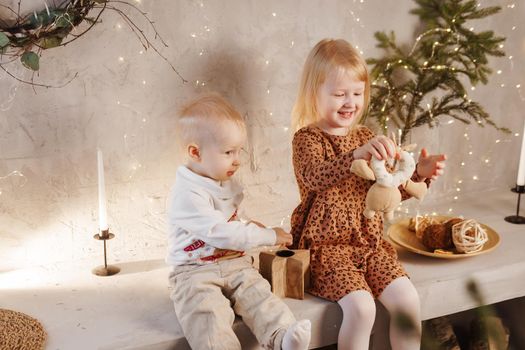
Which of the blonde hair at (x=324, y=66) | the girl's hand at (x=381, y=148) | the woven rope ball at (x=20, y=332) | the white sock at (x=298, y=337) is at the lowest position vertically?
the woven rope ball at (x=20, y=332)

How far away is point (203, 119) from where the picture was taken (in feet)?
4.52

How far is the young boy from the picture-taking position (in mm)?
1307

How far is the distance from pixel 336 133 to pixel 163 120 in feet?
1.72

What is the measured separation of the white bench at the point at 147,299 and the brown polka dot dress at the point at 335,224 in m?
0.08

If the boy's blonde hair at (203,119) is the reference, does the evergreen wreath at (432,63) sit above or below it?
above

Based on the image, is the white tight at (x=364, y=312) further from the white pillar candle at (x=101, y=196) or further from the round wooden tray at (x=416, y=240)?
the white pillar candle at (x=101, y=196)

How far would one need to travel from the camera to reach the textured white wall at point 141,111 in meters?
1.55

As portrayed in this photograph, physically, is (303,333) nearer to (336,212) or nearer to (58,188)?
(336,212)

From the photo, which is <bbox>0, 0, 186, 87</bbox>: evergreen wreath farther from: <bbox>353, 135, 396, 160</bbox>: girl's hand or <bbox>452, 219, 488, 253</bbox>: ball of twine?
<bbox>452, 219, 488, 253</bbox>: ball of twine

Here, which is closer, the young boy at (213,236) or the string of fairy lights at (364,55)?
the young boy at (213,236)

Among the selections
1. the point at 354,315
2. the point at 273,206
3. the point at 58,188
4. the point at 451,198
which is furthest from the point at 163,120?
the point at 451,198

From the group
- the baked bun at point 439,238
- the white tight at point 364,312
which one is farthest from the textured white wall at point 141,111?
the white tight at point 364,312

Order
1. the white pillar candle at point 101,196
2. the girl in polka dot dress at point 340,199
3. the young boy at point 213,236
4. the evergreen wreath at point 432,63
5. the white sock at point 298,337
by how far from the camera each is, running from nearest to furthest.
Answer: the white sock at point 298,337 < the young boy at point 213,236 < the girl in polka dot dress at point 340,199 < the white pillar candle at point 101,196 < the evergreen wreath at point 432,63

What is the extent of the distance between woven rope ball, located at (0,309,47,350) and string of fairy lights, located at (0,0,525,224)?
15.9 inches
